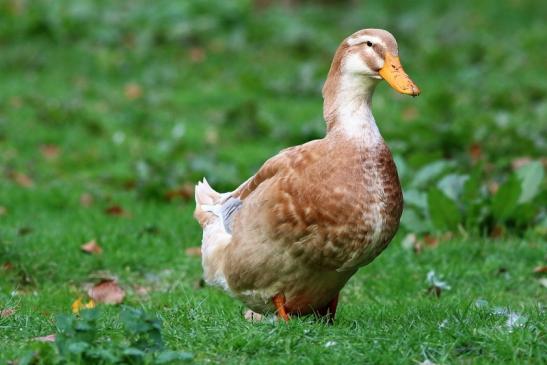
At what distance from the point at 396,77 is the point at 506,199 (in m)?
2.64

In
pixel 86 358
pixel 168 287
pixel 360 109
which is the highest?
pixel 360 109

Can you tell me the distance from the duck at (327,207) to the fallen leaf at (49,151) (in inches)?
213

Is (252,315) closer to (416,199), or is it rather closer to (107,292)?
(107,292)

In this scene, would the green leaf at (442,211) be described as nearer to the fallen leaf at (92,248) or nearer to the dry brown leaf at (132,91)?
the fallen leaf at (92,248)

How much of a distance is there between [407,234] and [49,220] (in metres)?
2.77

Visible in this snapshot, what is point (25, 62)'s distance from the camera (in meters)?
13.5

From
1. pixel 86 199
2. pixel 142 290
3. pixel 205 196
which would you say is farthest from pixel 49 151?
pixel 205 196

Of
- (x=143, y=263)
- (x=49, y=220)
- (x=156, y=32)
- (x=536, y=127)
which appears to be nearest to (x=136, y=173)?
(x=49, y=220)

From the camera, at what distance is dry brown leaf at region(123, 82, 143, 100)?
1254 cm

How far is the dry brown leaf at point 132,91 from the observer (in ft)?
41.1

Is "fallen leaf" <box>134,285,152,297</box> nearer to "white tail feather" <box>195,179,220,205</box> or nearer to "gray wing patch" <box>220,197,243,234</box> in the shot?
"white tail feather" <box>195,179,220,205</box>

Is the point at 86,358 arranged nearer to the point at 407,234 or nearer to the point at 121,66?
the point at 407,234

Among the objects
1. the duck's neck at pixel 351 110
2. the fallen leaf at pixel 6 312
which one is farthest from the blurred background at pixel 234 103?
the fallen leaf at pixel 6 312

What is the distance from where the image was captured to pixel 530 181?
7.43 m
